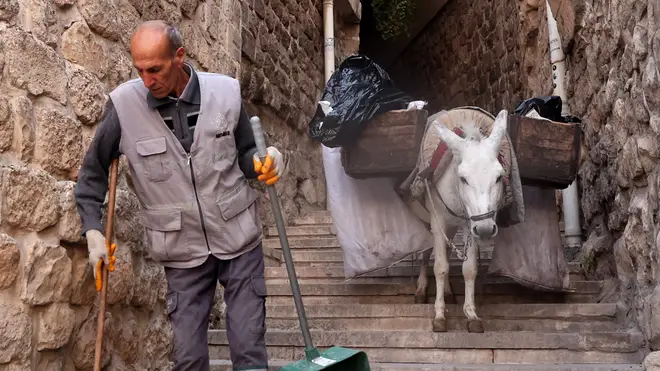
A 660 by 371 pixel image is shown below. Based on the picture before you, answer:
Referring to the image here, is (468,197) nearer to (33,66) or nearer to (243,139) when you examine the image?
(243,139)

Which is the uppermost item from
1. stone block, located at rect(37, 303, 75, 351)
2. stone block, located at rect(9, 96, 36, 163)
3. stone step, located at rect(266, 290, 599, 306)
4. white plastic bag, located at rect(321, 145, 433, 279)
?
stone block, located at rect(9, 96, 36, 163)

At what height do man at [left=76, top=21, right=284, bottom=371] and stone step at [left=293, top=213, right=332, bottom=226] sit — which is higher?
man at [left=76, top=21, right=284, bottom=371]

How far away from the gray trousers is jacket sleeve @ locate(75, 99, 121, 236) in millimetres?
351

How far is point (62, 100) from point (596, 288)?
11.5 feet

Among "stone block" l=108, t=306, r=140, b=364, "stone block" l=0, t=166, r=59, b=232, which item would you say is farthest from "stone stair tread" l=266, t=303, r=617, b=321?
"stone block" l=0, t=166, r=59, b=232

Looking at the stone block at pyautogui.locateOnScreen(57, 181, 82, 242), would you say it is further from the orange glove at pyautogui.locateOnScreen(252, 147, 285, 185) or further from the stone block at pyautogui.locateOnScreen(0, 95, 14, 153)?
the orange glove at pyautogui.locateOnScreen(252, 147, 285, 185)

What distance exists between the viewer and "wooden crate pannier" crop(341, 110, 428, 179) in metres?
4.29

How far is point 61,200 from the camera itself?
2762 millimetres

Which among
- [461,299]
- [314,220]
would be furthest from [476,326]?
[314,220]

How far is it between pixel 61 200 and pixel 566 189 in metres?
3.80

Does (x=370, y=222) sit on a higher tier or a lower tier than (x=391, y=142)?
lower

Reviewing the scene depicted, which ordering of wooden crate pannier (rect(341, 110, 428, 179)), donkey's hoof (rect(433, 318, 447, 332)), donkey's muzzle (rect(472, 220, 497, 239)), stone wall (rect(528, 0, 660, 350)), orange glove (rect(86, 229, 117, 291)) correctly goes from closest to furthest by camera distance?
orange glove (rect(86, 229, 117, 291)) → stone wall (rect(528, 0, 660, 350)) → donkey's muzzle (rect(472, 220, 497, 239)) → donkey's hoof (rect(433, 318, 447, 332)) → wooden crate pannier (rect(341, 110, 428, 179))

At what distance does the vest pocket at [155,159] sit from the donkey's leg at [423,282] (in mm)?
2612

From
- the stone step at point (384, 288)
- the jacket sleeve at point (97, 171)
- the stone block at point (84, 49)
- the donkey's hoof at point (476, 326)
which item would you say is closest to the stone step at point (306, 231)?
the stone step at point (384, 288)
